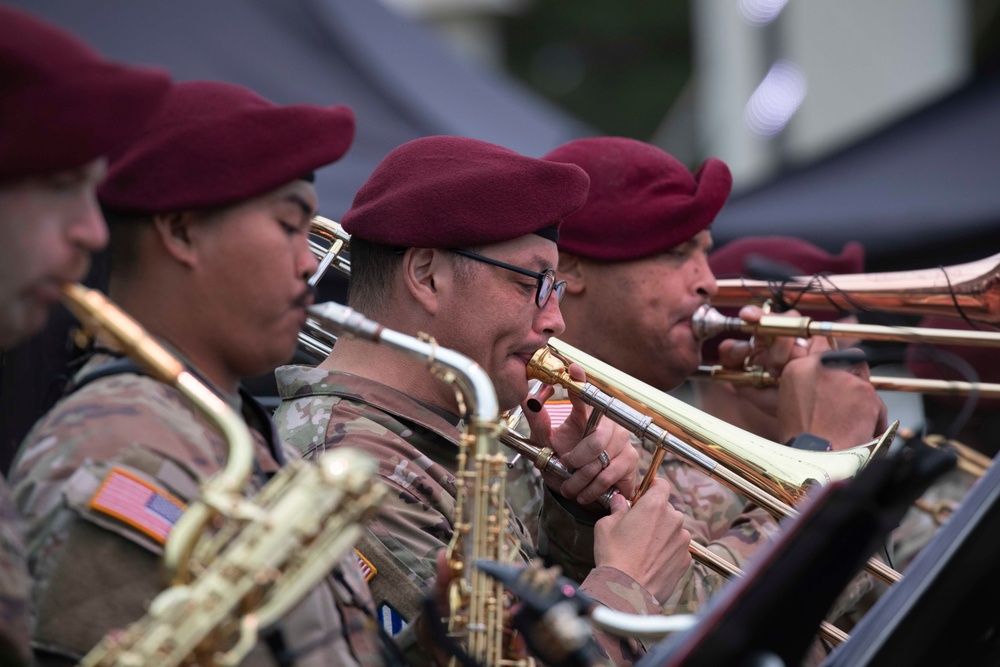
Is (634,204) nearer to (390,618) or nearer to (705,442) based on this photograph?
(705,442)

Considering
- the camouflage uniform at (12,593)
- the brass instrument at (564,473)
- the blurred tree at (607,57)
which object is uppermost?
the blurred tree at (607,57)

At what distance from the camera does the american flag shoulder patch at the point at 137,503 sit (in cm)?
201

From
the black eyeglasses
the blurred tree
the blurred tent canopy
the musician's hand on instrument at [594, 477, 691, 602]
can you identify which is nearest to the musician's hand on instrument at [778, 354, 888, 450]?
the musician's hand on instrument at [594, 477, 691, 602]

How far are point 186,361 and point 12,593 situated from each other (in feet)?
1.86

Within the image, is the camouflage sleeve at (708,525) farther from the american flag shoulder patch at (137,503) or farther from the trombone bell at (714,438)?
the american flag shoulder patch at (137,503)

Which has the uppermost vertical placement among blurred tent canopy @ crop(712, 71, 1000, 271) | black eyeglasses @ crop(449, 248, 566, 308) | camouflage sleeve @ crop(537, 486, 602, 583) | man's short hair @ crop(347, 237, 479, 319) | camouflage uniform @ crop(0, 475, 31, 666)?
blurred tent canopy @ crop(712, 71, 1000, 271)

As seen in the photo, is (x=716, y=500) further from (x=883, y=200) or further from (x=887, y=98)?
(x=887, y=98)

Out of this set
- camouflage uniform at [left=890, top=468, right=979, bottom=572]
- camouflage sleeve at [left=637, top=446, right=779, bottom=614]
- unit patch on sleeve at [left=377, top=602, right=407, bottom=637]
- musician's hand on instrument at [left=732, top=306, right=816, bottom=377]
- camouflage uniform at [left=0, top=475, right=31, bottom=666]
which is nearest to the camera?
camouflage uniform at [left=0, top=475, right=31, bottom=666]

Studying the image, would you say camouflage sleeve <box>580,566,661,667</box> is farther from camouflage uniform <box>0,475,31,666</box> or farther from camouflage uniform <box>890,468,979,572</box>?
camouflage uniform <box>890,468,979,572</box>

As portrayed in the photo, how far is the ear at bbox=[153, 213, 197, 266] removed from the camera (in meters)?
2.29

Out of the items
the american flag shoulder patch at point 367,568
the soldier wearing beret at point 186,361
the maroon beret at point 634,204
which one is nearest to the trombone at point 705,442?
the american flag shoulder patch at point 367,568

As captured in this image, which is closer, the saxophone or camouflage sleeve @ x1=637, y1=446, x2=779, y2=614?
the saxophone

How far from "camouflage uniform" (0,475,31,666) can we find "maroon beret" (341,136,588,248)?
1.46 m

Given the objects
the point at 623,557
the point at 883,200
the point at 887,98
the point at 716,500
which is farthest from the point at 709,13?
the point at 623,557
